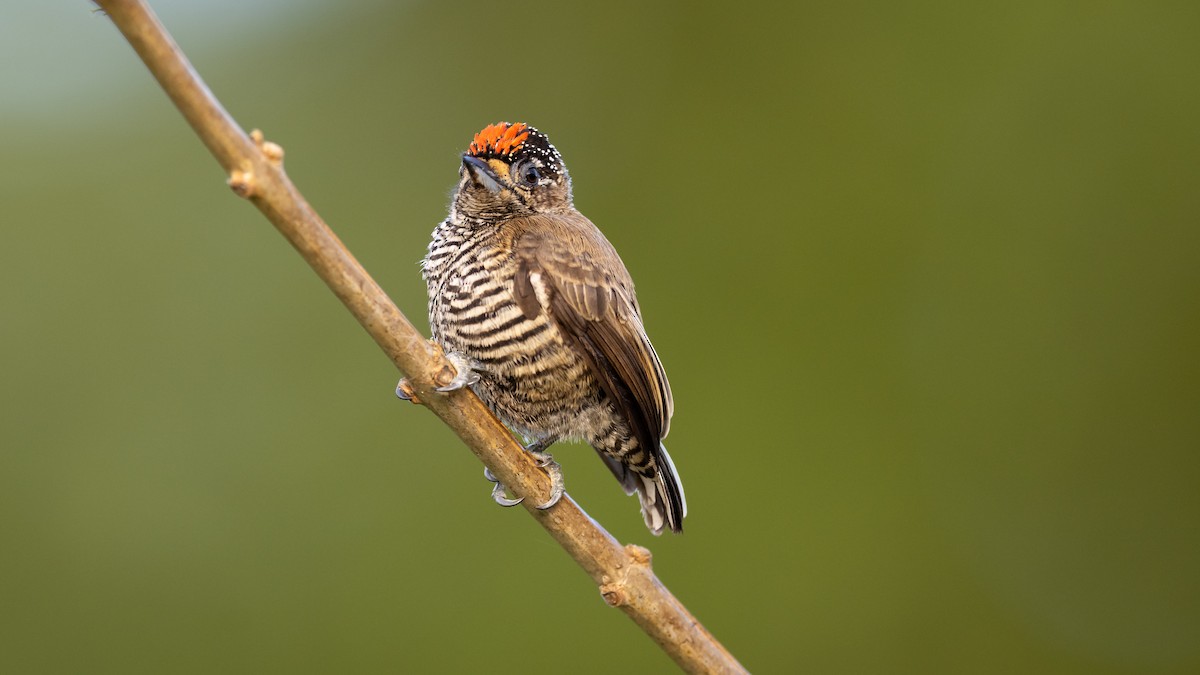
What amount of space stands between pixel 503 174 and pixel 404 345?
1.32 m

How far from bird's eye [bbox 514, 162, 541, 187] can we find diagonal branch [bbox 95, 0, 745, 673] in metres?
1.21

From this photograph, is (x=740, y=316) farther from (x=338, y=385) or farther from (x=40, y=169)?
(x=40, y=169)

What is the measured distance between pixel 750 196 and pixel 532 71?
1913mm

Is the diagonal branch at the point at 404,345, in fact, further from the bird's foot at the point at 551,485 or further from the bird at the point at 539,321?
the bird at the point at 539,321

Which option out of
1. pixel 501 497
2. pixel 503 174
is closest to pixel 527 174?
pixel 503 174

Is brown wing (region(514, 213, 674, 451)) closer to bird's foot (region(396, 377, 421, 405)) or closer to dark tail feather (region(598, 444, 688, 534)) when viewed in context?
dark tail feather (region(598, 444, 688, 534))

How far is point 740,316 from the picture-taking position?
6.84 m

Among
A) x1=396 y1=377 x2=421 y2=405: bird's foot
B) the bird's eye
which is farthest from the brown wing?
x1=396 y1=377 x2=421 y2=405: bird's foot

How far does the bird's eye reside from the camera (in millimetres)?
3911

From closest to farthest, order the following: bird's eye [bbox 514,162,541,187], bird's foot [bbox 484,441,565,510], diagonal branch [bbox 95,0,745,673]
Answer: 1. diagonal branch [bbox 95,0,745,673]
2. bird's foot [bbox 484,441,565,510]
3. bird's eye [bbox 514,162,541,187]

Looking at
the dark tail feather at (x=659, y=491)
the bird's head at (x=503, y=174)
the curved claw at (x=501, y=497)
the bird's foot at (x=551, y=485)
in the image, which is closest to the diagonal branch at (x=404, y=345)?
the bird's foot at (x=551, y=485)

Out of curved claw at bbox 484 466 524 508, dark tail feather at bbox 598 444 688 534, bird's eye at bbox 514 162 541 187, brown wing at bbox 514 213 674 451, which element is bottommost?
dark tail feather at bbox 598 444 688 534

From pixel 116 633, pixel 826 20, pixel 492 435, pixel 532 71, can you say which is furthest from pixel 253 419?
pixel 826 20

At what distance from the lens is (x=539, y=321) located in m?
3.55
